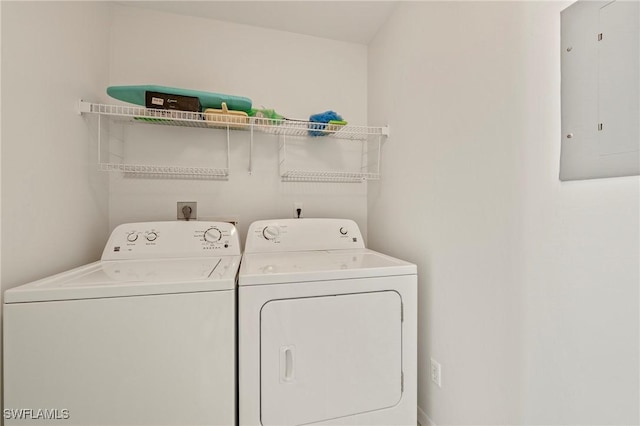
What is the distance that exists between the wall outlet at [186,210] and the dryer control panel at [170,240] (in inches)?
10.3

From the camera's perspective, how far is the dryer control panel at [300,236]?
5.23 feet

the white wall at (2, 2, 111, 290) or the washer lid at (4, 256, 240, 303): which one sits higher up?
the white wall at (2, 2, 111, 290)

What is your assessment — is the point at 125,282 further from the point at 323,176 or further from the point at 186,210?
the point at 323,176

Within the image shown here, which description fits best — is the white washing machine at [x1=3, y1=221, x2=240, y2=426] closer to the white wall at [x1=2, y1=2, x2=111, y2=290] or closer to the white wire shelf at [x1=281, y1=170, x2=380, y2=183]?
the white wall at [x1=2, y1=2, x2=111, y2=290]

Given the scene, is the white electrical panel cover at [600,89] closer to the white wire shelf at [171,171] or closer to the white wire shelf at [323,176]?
the white wire shelf at [323,176]

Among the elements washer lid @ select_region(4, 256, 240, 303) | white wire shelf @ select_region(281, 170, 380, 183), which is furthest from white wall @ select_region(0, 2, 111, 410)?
white wire shelf @ select_region(281, 170, 380, 183)

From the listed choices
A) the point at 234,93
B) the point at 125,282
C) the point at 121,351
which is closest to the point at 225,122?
the point at 234,93

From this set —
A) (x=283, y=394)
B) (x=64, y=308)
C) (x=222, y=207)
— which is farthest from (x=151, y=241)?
(x=283, y=394)

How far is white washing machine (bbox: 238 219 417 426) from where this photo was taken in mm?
982

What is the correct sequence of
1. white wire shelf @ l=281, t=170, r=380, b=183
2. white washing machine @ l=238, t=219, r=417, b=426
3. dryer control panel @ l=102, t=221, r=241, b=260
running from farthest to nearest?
white wire shelf @ l=281, t=170, r=380, b=183, dryer control panel @ l=102, t=221, r=241, b=260, white washing machine @ l=238, t=219, r=417, b=426

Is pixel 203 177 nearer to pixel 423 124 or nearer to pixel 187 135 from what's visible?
pixel 187 135

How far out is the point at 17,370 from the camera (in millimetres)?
799

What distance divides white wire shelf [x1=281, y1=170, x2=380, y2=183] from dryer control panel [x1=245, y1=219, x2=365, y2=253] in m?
0.37

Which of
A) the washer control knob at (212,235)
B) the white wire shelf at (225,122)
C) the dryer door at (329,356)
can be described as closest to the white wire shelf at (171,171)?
the white wire shelf at (225,122)
